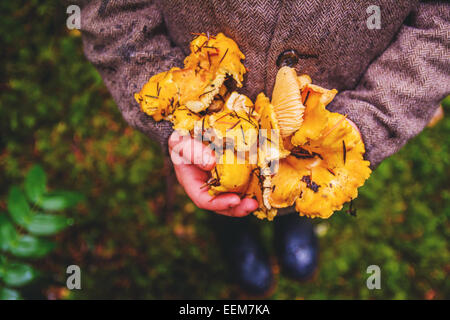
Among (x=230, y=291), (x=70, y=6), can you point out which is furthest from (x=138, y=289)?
(x=70, y=6)

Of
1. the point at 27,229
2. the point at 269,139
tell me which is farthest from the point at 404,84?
the point at 27,229

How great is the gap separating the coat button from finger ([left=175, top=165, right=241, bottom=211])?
64 centimetres

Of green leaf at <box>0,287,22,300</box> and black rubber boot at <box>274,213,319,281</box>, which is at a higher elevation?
black rubber boot at <box>274,213,319,281</box>

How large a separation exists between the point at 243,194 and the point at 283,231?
4.49 feet

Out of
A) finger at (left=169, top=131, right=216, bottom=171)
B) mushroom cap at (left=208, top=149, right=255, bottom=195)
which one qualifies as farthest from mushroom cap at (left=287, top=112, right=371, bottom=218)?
finger at (left=169, top=131, right=216, bottom=171)

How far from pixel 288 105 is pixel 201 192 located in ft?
1.88

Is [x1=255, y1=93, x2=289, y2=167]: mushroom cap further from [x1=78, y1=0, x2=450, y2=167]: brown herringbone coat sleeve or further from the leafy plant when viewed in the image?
the leafy plant

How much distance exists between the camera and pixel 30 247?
1770 millimetres

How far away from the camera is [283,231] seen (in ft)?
8.80

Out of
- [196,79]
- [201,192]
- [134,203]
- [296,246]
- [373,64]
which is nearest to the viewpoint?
[196,79]

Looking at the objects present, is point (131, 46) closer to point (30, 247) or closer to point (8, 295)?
point (30, 247)

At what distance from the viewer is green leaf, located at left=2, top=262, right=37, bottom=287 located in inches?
67.9

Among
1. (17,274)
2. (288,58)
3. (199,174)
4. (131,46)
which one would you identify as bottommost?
(17,274)

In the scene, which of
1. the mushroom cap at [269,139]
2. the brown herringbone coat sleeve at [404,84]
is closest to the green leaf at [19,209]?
the mushroom cap at [269,139]
